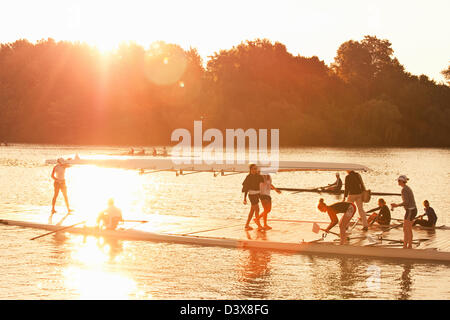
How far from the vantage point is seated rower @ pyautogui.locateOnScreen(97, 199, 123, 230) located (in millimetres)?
20422

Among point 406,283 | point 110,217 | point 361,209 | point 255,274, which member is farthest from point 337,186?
point 406,283

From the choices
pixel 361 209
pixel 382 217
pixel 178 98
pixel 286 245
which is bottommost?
pixel 286 245

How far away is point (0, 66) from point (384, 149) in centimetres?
7962

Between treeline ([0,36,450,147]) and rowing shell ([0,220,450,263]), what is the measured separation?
108 m

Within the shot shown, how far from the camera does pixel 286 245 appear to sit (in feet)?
58.7

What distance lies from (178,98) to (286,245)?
117340mm

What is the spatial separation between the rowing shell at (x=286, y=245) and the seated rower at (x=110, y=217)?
0.77 ft

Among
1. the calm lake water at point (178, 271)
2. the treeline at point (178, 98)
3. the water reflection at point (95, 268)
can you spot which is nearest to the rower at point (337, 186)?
the calm lake water at point (178, 271)

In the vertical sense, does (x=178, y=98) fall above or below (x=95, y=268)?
above

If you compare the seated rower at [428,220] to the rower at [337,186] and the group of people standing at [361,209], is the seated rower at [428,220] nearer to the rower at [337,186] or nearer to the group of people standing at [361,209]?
the group of people standing at [361,209]

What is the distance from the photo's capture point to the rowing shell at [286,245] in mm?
16734

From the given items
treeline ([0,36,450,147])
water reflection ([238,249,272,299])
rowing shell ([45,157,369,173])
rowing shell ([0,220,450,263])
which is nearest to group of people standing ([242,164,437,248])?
rowing shell ([0,220,450,263])

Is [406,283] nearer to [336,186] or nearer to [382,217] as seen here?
[382,217]
